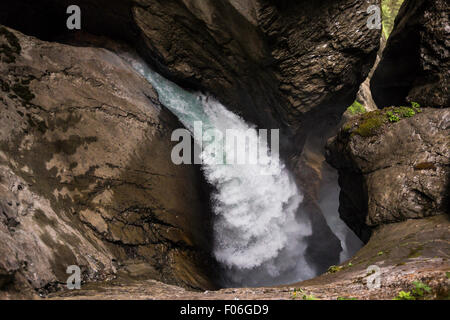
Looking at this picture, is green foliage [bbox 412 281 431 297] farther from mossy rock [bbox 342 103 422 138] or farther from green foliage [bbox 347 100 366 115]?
green foliage [bbox 347 100 366 115]

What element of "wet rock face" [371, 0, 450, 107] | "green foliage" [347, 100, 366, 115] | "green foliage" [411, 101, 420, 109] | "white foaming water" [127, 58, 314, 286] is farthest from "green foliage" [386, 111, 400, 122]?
"green foliage" [347, 100, 366, 115]

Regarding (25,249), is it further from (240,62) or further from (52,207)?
(240,62)

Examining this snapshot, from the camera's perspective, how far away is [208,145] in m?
13.1

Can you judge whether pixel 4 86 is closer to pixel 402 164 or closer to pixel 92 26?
pixel 92 26

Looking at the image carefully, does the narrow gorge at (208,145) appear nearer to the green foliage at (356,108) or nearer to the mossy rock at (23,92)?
the mossy rock at (23,92)

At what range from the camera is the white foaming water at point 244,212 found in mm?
12680

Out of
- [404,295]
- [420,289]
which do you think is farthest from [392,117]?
[404,295]

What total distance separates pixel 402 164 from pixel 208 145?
A: 7.26 m

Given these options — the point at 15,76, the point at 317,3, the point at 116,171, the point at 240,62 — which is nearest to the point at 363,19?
the point at 317,3

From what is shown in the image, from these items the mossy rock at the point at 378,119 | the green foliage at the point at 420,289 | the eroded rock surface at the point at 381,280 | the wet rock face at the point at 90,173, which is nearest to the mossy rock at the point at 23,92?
the wet rock face at the point at 90,173

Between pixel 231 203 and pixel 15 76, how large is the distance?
337 inches

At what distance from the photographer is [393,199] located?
9.74 metres

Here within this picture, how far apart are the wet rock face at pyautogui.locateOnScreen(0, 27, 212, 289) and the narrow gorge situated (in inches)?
1.8

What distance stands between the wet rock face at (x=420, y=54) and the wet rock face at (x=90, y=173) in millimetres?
9246
